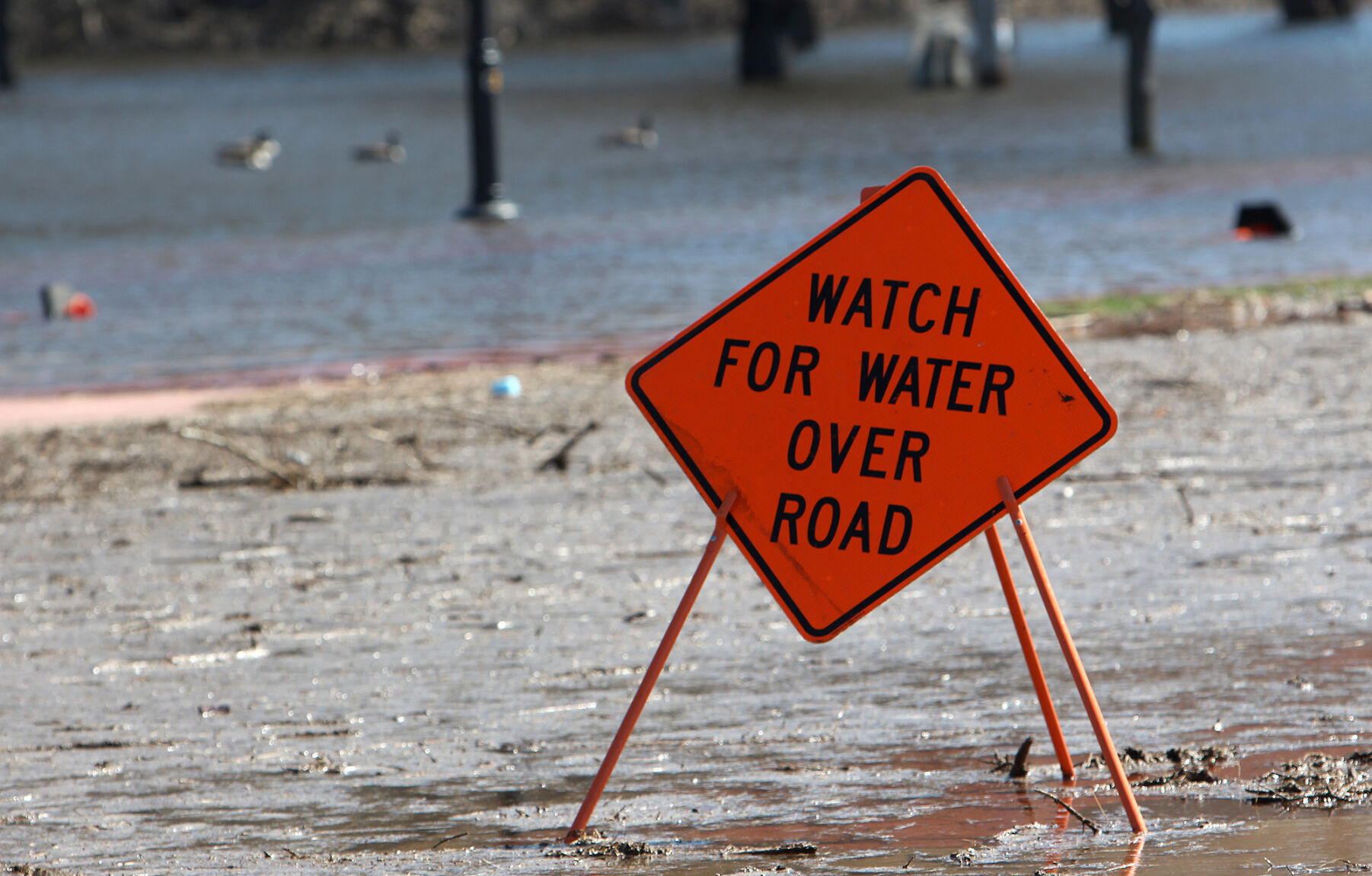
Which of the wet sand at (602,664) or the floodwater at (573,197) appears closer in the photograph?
the wet sand at (602,664)

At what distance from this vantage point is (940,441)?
14.8ft

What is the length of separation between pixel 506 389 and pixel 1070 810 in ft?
21.2

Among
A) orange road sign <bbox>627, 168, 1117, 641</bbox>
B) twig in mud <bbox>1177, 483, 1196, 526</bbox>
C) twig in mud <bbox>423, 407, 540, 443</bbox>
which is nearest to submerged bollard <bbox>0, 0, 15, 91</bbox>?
twig in mud <bbox>423, 407, 540, 443</bbox>

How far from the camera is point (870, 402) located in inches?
180

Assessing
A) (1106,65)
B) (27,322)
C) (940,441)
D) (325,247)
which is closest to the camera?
(940,441)

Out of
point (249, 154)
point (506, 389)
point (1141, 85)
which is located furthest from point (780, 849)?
point (249, 154)

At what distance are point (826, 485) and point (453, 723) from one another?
138 centimetres

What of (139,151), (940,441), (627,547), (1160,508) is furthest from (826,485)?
(139,151)

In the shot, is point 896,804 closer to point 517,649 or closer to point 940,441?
point 940,441

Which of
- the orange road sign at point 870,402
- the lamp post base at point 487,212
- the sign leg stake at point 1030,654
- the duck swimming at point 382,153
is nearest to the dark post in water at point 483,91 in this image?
the lamp post base at point 487,212

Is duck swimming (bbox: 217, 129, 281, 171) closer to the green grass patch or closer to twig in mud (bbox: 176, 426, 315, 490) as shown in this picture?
the green grass patch

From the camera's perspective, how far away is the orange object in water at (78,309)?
1512 cm

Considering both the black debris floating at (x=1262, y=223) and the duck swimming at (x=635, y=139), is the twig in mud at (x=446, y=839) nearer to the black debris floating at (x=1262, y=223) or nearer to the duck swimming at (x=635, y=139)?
the black debris floating at (x=1262, y=223)

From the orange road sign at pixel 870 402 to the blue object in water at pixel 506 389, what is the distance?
5.79m
